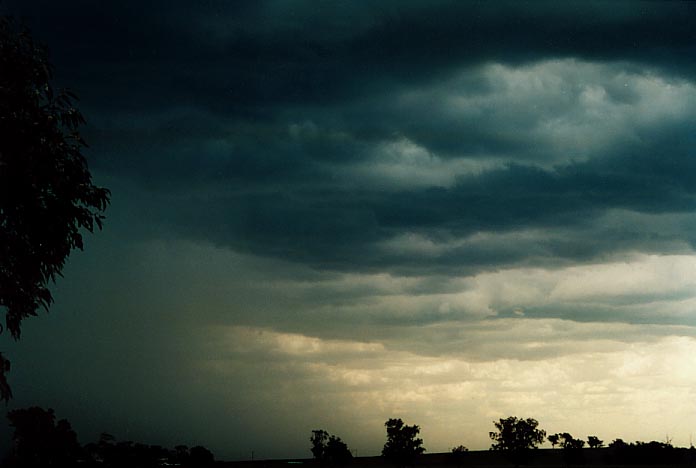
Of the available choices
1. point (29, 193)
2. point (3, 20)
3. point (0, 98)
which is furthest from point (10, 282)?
point (3, 20)

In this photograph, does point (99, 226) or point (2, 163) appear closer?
point (2, 163)

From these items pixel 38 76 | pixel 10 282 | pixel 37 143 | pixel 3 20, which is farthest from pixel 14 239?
pixel 3 20

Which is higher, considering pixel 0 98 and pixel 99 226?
pixel 0 98

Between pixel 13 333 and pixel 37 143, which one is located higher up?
pixel 37 143

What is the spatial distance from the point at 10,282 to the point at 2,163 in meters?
4.96

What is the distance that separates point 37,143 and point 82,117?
2.44 meters

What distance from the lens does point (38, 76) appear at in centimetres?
3234

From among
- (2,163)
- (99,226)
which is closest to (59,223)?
(99,226)

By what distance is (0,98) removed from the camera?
101 ft

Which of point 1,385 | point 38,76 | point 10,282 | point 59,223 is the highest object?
point 38,76

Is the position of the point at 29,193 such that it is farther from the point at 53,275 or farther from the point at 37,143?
the point at 53,275

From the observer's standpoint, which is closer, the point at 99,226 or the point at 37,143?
the point at 37,143

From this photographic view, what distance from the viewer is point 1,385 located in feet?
106

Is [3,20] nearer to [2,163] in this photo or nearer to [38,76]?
[38,76]
